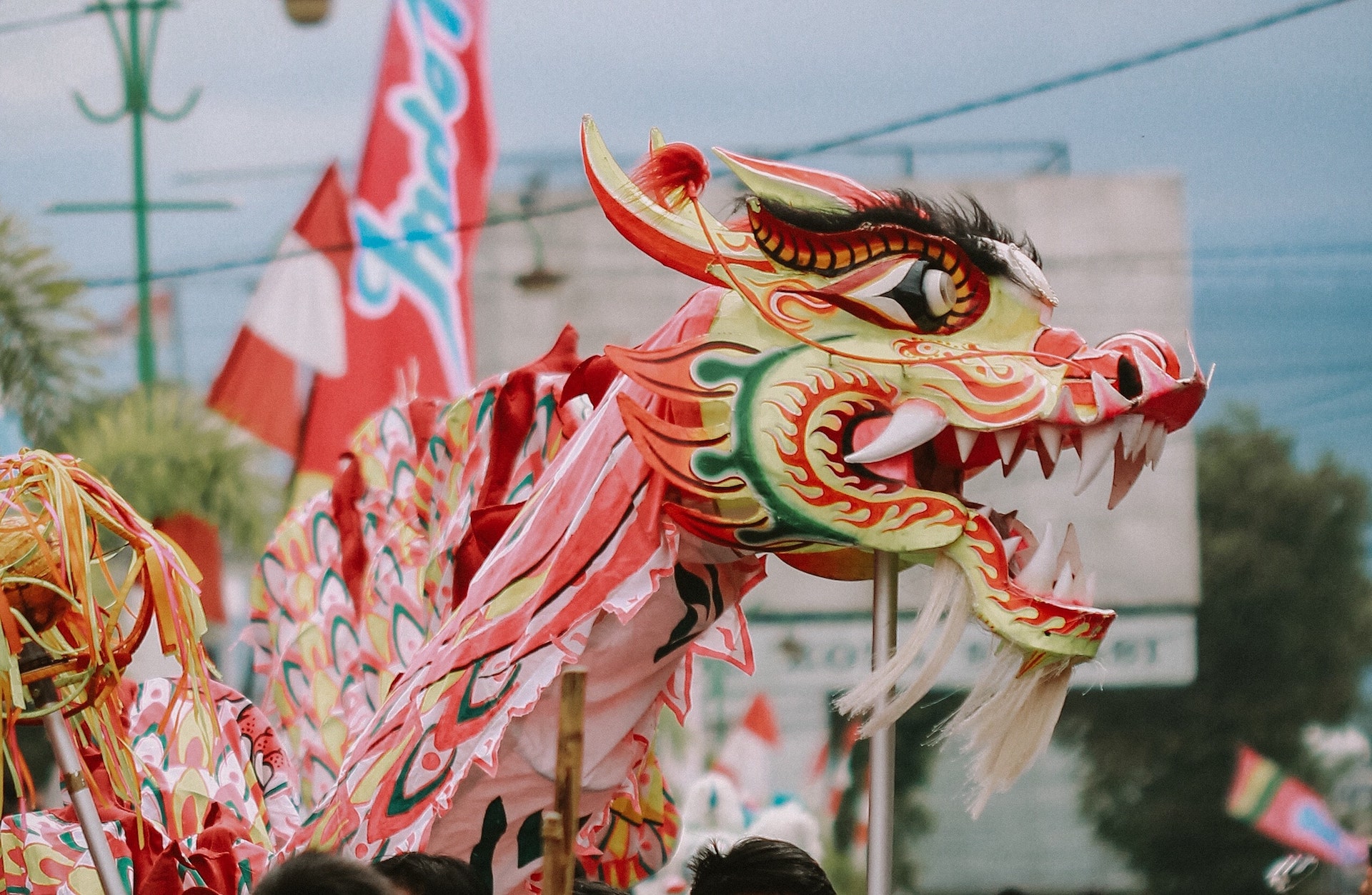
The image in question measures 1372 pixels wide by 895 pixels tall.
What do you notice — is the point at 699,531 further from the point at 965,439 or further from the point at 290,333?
the point at 290,333

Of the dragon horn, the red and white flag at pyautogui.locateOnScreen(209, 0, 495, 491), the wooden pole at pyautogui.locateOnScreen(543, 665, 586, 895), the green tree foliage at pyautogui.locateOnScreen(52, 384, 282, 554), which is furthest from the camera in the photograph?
the red and white flag at pyautogui.locateOnScreen(209, 0, 495, 491)

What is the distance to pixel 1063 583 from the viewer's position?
2750 mm

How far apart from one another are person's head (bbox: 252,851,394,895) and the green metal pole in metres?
10.9

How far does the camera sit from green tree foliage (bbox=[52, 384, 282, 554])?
11.9m

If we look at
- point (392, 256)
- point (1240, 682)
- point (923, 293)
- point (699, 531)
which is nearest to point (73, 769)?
point (699, 531)

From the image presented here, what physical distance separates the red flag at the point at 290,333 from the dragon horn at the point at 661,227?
10.1 meters

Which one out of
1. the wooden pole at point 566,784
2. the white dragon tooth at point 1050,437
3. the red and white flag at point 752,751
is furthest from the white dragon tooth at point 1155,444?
the red and white flag at point 752,751

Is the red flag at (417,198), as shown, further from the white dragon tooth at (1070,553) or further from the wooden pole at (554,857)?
the wooden pole at (554,857)

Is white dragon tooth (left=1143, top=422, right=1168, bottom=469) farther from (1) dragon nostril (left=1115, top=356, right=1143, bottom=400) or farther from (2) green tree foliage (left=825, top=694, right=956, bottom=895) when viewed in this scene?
(2) green tree foliage (left=825, top=694, right=956, bottom=895)

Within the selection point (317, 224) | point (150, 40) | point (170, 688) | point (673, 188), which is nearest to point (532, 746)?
point (673, 188)

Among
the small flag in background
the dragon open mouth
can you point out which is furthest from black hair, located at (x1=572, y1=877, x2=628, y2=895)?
the small flag in background

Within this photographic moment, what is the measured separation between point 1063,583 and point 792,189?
0.70m

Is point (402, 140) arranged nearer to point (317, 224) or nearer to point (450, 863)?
point (317, 224)

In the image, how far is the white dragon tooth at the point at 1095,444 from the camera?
272 centimetres
